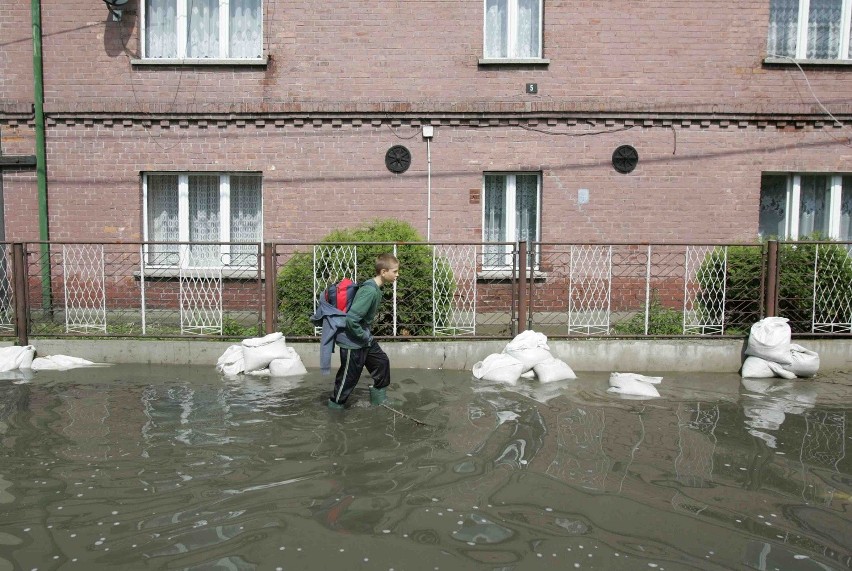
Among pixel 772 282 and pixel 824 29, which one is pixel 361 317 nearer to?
pixel 772 282

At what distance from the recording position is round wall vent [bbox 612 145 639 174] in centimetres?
1080

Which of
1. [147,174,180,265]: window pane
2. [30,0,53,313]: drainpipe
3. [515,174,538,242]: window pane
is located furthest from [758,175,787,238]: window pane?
[30,0,53,313]: drainpipe

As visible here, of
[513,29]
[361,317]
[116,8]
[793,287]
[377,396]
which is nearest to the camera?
[361,317]

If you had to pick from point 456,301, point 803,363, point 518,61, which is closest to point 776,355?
point 803,363

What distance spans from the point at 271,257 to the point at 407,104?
374 centimetres

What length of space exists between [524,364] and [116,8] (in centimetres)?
823

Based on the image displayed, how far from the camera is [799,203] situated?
11172 mm

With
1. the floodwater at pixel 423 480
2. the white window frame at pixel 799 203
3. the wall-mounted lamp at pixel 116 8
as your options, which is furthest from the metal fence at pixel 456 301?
the wall-mounted lamp at pixel 116 8

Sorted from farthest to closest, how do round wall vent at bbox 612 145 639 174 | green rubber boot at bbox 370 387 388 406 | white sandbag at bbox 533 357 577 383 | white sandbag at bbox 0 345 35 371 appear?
1. round wall vent at bbox 612 145 639 174
2. white sandbag at bbox 0 345 35 371
3. white sandbag at bbox 533 357 577 383
4. green rubber boot at bbox 370 387 388 406

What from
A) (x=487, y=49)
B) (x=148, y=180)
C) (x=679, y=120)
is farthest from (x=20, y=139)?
(x=679, y=120)

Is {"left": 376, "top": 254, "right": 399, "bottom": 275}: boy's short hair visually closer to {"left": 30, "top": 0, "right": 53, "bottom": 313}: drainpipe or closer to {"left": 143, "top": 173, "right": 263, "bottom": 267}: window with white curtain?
{"left": 143, "top": 173, "right": 263, "bottom": 267}: window with white curtain

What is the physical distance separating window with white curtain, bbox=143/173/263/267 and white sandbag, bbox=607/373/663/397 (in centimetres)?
626

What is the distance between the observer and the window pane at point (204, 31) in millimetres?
10977

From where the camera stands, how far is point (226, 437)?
5488mm
